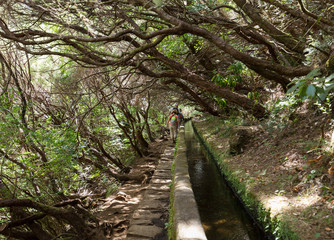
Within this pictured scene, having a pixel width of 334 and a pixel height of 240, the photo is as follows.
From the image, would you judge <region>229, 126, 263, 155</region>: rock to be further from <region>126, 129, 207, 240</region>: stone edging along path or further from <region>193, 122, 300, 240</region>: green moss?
Result: <region>126, 129, 207, 240</region>: stone edging along path

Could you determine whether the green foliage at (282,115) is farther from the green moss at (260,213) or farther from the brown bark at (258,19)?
the green moss at (260,213)

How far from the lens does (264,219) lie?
398cm

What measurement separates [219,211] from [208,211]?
0.24 meters

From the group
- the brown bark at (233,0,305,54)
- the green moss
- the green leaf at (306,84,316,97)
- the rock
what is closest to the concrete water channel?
the green moss

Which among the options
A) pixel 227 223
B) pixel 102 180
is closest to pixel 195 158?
pixel 102 180

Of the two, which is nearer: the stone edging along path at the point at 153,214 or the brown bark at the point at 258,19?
the stone edging along path at the point at 153,214

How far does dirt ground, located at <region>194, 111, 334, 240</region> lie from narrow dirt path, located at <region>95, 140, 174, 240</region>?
6.42 ft

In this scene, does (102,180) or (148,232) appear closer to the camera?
(148,232)

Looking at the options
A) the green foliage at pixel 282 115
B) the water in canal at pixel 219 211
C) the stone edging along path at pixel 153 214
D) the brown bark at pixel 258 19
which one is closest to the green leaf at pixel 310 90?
the water in canal at pixel 219 211

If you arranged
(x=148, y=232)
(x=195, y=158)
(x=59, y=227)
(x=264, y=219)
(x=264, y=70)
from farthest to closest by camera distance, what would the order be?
1. (x=195, y=158)
2. (x=264, y=70)
3. (x=59, y=227)
4. (x=148, y=232)
5. (x=264, y=219)

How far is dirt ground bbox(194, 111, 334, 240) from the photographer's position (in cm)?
329

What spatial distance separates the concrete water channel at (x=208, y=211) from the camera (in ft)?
10.8

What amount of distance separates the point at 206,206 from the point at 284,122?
349 cm

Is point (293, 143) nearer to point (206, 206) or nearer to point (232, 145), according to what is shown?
point (232, 145)
